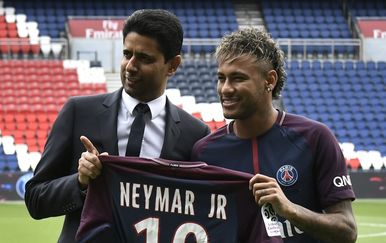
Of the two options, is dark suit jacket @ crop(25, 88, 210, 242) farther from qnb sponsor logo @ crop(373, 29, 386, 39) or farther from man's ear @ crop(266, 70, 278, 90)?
qnb sponsor logo @ crop(373, 29, 386, 39)

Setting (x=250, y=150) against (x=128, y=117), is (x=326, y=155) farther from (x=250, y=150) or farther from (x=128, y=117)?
(x=128, y=117)

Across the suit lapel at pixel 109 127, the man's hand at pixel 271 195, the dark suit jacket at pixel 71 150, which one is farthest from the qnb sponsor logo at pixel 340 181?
the suit lapel at pixel 109 127

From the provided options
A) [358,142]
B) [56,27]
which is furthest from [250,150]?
[56,27]

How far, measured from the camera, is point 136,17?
12.9ft

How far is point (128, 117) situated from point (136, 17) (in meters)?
0.42

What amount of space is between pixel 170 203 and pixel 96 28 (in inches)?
943

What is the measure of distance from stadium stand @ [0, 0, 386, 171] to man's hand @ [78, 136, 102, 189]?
15.9 meters

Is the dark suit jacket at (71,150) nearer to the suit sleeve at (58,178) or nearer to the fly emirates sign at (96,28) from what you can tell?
the suit sleeve at (58,178)

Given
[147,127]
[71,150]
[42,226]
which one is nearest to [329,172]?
[147,127]

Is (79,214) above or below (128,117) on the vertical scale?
below

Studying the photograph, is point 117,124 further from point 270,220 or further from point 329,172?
point 329,172

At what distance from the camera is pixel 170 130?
159 inches

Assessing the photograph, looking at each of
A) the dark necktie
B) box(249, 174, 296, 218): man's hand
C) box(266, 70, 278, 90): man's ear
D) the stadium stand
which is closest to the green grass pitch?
the stadium stand

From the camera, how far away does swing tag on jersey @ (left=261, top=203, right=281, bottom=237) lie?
3.70m
